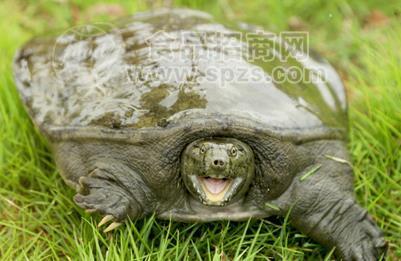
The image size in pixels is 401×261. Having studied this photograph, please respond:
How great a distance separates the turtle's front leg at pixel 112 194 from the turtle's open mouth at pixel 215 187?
0.96ft

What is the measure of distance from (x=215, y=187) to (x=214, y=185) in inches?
0.4

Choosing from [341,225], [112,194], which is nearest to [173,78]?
[112,194]

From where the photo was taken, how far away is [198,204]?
2586 millimetres

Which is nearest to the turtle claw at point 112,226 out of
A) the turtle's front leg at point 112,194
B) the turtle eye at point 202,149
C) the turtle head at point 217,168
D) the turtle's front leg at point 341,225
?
the turtle's front leg at point 112,194

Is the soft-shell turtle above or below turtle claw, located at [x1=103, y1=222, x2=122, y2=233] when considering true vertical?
above

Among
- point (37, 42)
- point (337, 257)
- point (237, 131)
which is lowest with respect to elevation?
point (337, 257)

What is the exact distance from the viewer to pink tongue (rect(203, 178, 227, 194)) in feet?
8.16

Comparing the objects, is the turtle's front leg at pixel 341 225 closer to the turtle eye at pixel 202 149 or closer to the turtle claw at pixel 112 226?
the turtle eye at pixel 202 149

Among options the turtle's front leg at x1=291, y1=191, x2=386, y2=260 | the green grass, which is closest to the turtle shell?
the green grass

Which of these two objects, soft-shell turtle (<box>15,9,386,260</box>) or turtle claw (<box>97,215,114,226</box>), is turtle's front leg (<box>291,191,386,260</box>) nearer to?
Result: soft-shell turtle (<box>15,9,386,260</box>)

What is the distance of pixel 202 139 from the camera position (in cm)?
248

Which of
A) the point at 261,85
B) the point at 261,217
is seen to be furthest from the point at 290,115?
the point at 261,217

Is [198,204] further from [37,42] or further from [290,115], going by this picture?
[37,42]

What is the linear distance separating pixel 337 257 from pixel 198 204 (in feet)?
2.21
